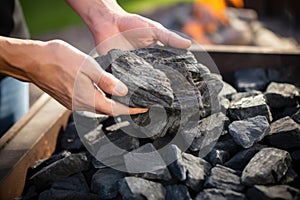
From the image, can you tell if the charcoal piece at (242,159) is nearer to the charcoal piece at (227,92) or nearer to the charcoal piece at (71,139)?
the charcoal piece at (227,92)

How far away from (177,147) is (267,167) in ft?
0.86

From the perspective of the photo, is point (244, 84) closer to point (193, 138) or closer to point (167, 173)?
point (193, 138)

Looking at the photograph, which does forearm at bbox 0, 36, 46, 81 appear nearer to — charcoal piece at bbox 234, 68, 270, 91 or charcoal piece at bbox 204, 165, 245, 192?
charcoal piece at bbox 204, 165, 245, 192

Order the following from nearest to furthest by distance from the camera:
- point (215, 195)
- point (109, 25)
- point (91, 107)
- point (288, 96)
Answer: point (215, 195), point (91, 107), point (288, 96), point (109, 25)

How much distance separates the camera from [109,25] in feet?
5.39

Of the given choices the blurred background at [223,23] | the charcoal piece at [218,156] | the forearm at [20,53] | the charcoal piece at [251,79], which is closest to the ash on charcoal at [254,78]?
the charcoal piece at [251,79]

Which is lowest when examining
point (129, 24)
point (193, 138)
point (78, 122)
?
point (78, 122)

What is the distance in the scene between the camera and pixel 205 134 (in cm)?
133

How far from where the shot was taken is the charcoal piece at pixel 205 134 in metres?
1.33

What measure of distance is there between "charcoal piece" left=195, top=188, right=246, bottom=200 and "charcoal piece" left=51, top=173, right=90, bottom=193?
36 cm

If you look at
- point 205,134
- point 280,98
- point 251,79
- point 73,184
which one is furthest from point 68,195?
point 251,79

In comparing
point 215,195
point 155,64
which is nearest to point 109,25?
point 155,64

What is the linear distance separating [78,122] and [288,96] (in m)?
0.76

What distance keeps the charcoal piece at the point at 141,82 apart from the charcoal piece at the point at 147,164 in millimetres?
149
